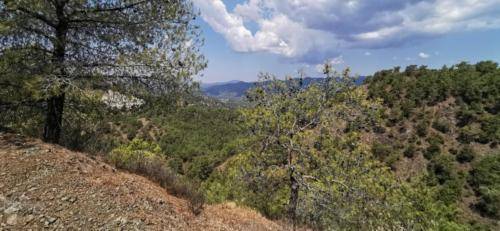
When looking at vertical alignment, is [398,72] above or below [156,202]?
above

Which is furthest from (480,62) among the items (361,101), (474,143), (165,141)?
(165,141)

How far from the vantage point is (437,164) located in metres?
38.3

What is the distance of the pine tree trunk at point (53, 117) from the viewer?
23.9 ft

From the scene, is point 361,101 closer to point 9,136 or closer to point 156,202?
point 156,202

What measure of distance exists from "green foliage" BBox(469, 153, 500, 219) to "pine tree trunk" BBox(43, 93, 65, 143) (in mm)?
35264

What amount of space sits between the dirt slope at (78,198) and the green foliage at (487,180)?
111ft

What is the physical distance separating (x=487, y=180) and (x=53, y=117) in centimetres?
3944

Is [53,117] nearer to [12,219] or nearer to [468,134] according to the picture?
[12,219]

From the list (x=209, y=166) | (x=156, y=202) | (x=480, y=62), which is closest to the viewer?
(x=156, y=202)

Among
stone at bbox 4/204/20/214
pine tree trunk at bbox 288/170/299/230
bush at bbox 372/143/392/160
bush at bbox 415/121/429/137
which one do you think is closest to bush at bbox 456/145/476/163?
bush at bbox 415/121/429/137

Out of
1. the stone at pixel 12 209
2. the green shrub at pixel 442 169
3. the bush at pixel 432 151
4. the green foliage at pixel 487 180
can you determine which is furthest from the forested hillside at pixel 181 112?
the bush at pixel 432 151

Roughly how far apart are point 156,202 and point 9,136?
11.6 ft

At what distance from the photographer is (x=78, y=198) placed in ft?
16.7

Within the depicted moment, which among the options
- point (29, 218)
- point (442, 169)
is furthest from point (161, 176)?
point (442, 169)
